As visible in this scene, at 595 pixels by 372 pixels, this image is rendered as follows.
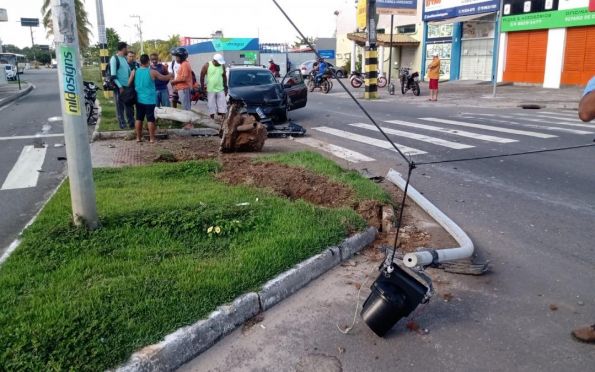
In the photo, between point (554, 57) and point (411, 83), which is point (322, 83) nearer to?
point (411, 83)

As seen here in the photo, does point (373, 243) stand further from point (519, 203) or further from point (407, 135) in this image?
point (407, 135)

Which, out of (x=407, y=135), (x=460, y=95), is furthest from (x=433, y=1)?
(x=407, y=135)

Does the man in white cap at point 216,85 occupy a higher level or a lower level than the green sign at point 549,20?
lower

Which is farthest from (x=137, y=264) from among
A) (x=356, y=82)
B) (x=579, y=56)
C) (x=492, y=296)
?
(x=356, y=82)

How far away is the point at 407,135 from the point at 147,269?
870cm

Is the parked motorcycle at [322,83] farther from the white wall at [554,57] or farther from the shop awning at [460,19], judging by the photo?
the white wall at [554,57]

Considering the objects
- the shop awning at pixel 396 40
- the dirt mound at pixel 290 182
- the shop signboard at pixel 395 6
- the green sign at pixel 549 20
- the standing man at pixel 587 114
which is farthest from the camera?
the shop awning at pixel 396 40

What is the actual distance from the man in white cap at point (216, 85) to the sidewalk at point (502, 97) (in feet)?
29.5

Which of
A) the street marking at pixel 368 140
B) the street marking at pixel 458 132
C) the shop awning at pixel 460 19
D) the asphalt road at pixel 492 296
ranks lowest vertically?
the asphalt road at pixel 492 296

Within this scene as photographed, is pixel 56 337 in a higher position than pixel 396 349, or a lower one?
higher

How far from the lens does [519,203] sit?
6418 mm

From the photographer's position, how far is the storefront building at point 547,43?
901 inches

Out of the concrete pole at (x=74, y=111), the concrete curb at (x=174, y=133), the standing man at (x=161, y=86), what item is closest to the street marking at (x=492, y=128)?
the concrete curb at (x=174, y=133)

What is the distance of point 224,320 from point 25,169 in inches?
273
